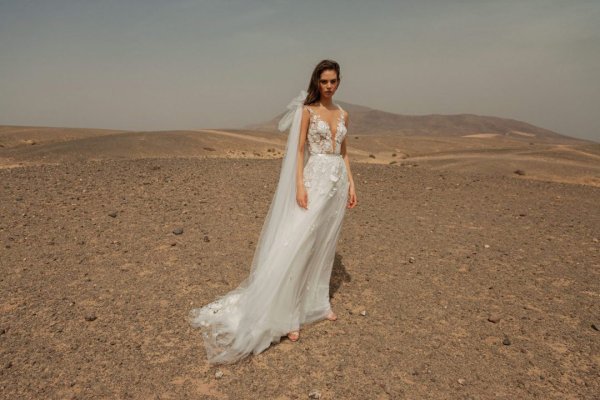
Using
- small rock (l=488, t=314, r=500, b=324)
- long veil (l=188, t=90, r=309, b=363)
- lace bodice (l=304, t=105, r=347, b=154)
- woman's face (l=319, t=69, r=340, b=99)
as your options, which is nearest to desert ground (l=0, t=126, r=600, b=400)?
small rock (l=488, t=314, r=500, b=324)

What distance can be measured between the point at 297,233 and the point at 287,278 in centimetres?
42

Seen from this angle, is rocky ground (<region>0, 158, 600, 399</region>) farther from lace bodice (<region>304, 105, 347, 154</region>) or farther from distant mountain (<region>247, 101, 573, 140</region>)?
distant mountain (<region>247, 101, 573, 140</region>)

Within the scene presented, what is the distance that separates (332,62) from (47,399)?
349cm

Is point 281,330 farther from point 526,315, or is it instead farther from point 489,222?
point 489,222

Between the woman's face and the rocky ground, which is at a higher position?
the woman's face

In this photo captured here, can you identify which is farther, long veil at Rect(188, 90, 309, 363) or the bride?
the bride

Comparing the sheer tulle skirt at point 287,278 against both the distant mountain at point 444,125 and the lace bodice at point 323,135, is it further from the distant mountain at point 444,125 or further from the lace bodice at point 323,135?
the distant mountain at point 444,125

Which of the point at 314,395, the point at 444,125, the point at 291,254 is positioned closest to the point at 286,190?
the point at 291,254

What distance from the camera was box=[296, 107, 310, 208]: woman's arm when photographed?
13.0ft

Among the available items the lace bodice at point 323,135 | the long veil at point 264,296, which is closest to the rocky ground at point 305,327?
the long veil at point 264,296

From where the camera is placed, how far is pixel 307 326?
425 cm

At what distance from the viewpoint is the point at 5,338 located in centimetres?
383

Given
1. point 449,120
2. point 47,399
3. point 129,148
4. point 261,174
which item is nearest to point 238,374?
point 47,399

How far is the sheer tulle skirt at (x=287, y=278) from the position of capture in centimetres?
383
